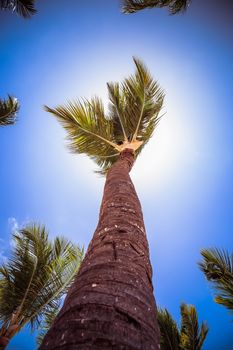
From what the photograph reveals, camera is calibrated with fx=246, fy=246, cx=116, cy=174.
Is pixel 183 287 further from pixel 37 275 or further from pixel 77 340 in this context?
pixel 77 340

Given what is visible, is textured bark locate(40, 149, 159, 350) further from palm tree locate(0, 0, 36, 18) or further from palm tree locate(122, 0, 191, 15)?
palm tree locate(0, 0, 36, 18)

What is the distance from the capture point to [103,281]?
1.64 meters

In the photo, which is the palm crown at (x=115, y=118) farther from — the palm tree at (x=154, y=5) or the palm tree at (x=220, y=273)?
the palm tree at (x=220, y=273)

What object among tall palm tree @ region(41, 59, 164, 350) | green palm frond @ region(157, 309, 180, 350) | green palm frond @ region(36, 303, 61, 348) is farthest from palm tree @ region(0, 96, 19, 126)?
green palm frond @ region(157, 309, 180, 350)

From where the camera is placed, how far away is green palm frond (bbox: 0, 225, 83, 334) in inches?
275

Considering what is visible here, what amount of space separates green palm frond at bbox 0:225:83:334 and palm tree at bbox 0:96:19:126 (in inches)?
150

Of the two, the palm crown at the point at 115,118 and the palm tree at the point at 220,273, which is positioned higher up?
the palm crown at the point at 115,118

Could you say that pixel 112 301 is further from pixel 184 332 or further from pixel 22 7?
pixel 22 7

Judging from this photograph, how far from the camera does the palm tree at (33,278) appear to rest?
6.97 metres

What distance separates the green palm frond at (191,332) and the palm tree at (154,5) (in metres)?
8.87

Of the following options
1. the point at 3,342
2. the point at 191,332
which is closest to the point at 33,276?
the point at 3,342

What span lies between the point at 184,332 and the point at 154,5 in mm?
9804

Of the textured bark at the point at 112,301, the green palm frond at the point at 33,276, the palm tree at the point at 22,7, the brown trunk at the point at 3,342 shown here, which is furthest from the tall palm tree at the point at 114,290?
the palm tree at the point at 22,7

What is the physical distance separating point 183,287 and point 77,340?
86895mm
